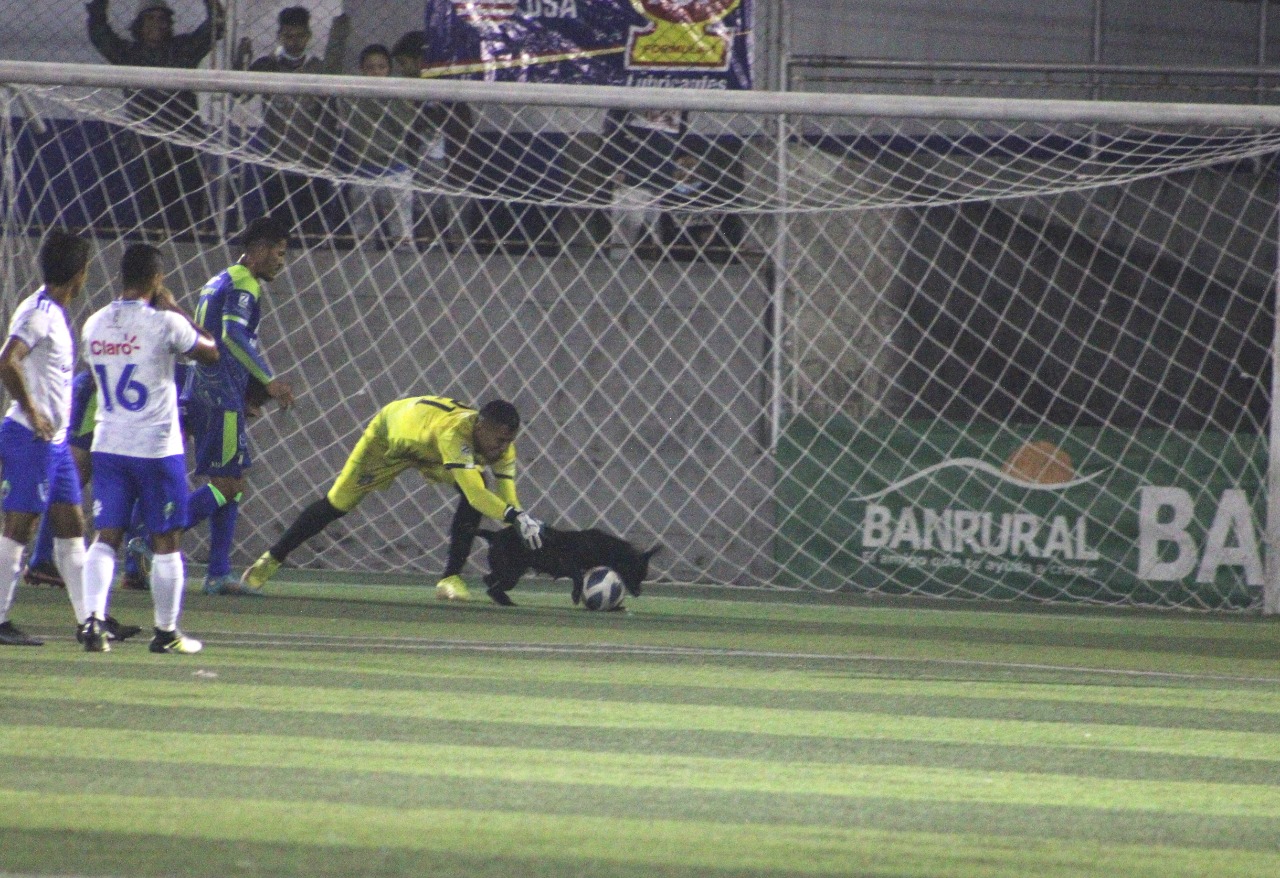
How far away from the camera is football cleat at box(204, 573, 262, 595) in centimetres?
898

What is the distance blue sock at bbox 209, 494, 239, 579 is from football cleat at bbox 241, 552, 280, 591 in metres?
0.12

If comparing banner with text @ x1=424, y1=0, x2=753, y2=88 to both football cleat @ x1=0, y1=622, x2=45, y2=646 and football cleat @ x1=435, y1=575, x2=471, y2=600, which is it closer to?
football cleat @ x1=435, y1=575, x2=471, y2=600

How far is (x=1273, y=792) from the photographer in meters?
4.63

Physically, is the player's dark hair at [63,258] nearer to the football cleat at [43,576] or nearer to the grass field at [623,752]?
the grass field at [623,752]

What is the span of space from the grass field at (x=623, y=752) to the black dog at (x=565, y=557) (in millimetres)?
539

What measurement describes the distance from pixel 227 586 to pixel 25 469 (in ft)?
8.65

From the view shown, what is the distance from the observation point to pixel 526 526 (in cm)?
827

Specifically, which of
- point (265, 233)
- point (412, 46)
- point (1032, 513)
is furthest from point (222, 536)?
point (1032, 513)

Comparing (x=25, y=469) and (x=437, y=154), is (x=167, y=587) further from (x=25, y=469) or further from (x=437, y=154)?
(x=437, y=154)

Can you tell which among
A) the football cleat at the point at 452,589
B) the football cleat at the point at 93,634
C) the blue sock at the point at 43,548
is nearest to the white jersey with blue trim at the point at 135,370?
the football cleat at the point at 93,634

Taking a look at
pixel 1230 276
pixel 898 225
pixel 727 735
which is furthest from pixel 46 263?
pixel 1230 276

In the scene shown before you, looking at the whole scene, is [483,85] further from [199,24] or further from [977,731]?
[977,731]

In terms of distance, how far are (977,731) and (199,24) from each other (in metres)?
8.09

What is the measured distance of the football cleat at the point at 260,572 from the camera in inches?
355
